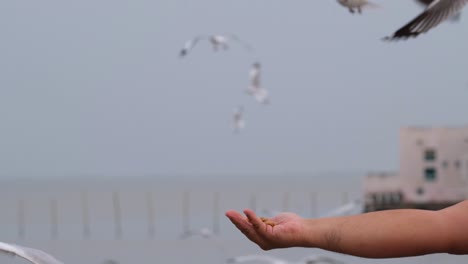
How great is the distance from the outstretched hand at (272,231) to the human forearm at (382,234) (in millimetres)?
19

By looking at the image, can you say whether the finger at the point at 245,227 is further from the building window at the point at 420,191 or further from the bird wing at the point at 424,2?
the building window at the point at 420,191

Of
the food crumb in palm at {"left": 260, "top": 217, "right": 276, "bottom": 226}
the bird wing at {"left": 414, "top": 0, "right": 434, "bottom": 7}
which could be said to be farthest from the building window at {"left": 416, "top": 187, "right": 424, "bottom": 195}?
the food crumb in palm at {"left": 260, "top": 217, "right": 276, "bottom": 226}

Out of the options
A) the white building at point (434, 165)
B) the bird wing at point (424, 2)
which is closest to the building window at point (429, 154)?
the white building at point (434, 165)

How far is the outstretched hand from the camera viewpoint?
4.97ft

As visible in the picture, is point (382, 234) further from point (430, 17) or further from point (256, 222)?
point (430, 17)

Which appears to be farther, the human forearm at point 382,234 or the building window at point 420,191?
the building window at point 420,191

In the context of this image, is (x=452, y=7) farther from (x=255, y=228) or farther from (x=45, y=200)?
(x=45, y=200)

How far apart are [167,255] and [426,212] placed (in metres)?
43.8

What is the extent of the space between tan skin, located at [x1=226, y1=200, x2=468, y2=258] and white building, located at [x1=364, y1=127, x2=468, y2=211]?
152 feet

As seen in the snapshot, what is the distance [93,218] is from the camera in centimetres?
8325

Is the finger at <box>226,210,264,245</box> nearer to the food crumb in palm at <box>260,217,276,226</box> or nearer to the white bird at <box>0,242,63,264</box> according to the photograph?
the food crumb in palm at <box>260,217,276,226</box>

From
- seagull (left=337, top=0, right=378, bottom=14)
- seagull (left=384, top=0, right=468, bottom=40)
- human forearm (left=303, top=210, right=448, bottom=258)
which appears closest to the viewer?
human forearm (left=303, top=210, right=448, bottom=258)

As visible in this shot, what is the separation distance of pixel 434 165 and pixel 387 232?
4710cm

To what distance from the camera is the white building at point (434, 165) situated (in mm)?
47812
